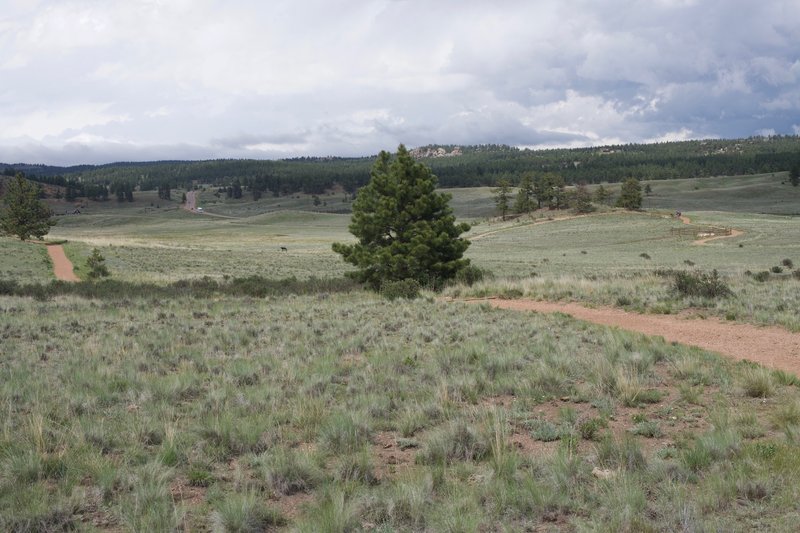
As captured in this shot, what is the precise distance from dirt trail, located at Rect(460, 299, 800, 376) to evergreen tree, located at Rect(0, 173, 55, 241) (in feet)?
239

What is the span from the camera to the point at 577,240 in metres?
74.2

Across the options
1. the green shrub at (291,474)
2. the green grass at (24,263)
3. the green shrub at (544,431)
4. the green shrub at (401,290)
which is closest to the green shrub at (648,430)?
the green shrub at (544,431)

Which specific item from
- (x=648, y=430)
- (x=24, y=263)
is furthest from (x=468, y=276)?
(x=24, y=263)

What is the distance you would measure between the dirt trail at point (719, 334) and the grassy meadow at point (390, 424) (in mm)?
737

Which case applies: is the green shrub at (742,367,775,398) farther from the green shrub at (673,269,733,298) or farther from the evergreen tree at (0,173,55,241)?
the evergreen tree at (0,173,55,241)

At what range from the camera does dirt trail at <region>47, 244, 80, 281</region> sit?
38419mm

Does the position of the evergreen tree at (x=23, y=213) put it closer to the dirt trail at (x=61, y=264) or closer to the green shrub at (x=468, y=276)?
the dirt trail at (x=61, y=264)

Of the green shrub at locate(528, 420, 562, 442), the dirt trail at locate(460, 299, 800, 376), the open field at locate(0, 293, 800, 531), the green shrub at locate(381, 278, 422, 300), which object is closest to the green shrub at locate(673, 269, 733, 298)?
the dirt trail at locate(460, 299, 800, 376)

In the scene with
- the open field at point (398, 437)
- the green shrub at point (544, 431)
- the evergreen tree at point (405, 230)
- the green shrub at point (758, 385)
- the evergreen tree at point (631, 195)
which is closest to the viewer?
the open field at point (398, 437)

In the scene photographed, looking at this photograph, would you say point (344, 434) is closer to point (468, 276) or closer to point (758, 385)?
point (758, 385)

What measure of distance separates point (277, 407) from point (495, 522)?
13.4ft

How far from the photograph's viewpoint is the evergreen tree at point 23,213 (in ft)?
234

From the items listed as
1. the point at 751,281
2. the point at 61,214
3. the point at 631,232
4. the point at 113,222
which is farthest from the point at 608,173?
the point at 751,281

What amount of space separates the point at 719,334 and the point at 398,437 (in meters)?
9.16
